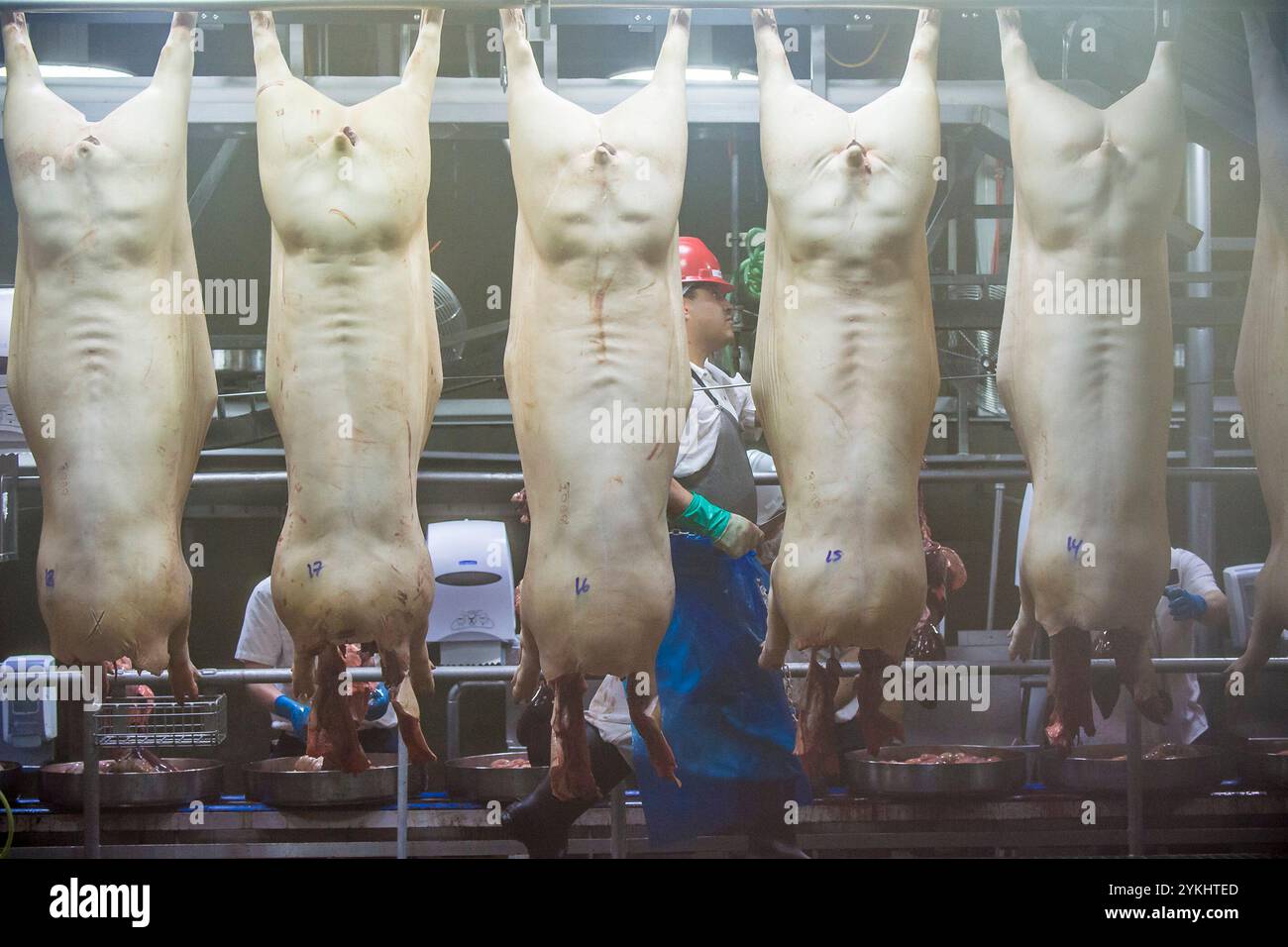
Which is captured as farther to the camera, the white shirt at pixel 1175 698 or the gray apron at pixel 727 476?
the white shirt at pixel 1175 698

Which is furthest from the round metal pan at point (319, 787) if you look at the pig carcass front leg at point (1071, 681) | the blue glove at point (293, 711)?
the pig carcass front leg at point (1071, 681)

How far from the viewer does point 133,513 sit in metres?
2.54

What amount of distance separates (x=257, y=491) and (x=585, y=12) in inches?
192

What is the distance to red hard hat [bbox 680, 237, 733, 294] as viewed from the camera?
3.59 m

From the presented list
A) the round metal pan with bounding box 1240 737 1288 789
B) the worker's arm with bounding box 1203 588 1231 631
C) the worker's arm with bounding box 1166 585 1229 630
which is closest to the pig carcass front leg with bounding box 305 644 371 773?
the worker's arm with bounding box 1166 585 1229 630

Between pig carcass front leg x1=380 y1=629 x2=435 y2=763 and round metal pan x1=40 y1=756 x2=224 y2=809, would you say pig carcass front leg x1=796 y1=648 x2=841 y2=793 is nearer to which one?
pig carcass front leg x1=380 y1=629 x2=435 y2=763

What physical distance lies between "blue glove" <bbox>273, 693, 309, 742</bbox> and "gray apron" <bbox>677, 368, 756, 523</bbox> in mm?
1579

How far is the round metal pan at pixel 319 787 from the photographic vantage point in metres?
4.19

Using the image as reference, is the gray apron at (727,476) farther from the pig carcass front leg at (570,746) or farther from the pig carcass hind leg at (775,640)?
the pig carcass front leg at (570,746)

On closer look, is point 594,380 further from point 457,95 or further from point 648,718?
point 457,95

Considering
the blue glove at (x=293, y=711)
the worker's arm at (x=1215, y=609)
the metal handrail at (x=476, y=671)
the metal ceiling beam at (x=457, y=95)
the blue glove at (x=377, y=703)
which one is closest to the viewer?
the metal ceiling beam at (x=457, y=95)

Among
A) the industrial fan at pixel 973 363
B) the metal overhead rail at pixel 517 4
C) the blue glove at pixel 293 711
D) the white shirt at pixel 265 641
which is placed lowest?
the blue glove at pixel 293 711

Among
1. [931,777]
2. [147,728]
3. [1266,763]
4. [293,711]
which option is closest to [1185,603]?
[1266,763]

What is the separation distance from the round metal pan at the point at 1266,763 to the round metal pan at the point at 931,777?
2.48ft
